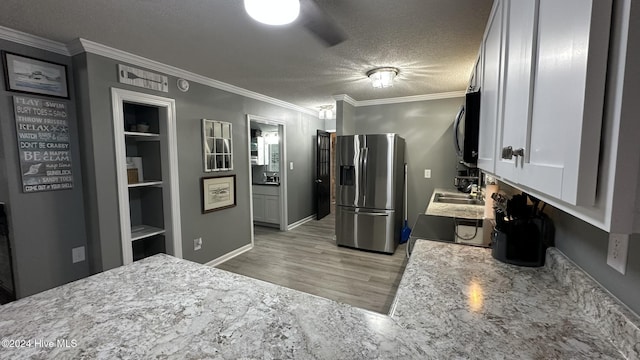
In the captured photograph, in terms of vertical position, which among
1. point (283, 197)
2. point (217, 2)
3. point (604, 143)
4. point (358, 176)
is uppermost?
point (217, 2)

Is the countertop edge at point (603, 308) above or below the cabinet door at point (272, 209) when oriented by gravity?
above

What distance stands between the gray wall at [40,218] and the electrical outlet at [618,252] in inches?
132

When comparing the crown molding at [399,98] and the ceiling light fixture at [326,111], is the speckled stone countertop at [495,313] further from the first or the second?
the ceiling light fixture at [326,111]

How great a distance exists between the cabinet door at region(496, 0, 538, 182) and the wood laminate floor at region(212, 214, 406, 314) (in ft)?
6.32

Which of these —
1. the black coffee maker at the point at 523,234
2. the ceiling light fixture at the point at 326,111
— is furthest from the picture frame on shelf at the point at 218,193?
the black coffee maker at the point at 523,234

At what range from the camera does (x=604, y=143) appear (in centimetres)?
42

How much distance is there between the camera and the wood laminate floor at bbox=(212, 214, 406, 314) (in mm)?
2639

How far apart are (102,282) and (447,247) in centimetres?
165

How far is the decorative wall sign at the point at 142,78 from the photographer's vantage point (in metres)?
2.33

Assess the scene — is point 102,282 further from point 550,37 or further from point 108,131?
point 108,131

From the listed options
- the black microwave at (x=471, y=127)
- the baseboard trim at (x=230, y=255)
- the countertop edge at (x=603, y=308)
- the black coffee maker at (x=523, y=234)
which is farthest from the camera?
the baseboard trim at (x=230, y=255)

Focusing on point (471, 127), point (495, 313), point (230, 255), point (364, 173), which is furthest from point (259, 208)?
point (495, 313)

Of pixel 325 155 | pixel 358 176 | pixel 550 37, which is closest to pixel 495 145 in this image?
pixel 550 37

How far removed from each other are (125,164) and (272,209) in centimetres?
279
